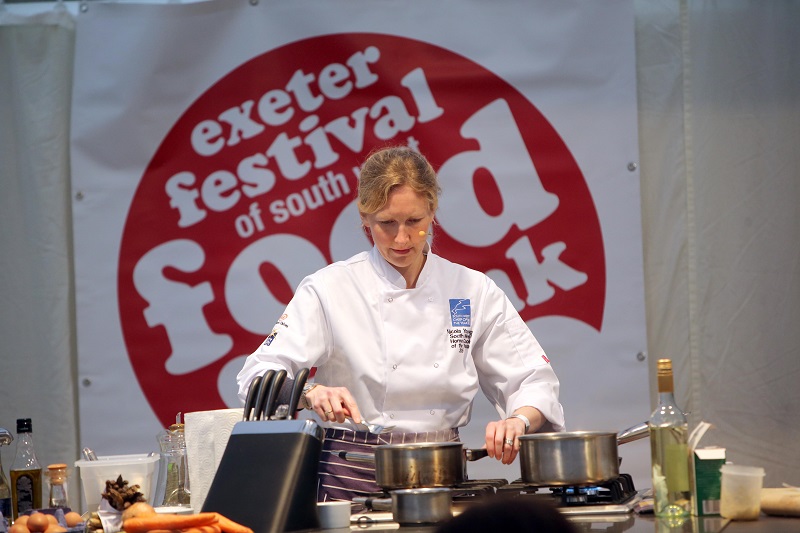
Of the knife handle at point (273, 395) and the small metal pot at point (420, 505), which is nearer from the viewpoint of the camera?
the small metal pot at point (420, 505)

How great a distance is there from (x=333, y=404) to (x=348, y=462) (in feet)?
0.97

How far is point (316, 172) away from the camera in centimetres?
335

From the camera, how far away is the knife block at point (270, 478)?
156cm

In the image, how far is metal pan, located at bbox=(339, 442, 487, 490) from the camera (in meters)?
1.77

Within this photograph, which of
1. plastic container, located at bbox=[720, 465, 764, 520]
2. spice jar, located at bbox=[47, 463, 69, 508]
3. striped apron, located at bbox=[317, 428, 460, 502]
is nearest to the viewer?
plastic container, located at bbox=[720, 465, 764, 520]

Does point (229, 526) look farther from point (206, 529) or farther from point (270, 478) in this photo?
point (270, 478)

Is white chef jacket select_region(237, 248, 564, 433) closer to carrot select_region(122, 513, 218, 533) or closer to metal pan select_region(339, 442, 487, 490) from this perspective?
metal pan select_region(339, 442, 487, 490)

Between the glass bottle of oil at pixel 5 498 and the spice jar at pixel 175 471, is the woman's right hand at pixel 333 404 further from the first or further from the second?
the glass bottle of oil at pixel 5 498

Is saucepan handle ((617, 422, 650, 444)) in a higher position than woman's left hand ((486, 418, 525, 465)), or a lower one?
higher

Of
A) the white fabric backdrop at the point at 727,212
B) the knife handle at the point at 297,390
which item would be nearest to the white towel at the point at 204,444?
the knife handle at the point at 297,390

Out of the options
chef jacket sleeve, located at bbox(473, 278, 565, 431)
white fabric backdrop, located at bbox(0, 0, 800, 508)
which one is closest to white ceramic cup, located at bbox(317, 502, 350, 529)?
chef jacket sleeve, located at bbox(473, 278, 565, 431)

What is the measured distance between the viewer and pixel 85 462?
188 centimetres

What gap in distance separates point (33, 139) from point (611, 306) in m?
2.14

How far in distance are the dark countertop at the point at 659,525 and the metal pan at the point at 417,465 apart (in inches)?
4.5
